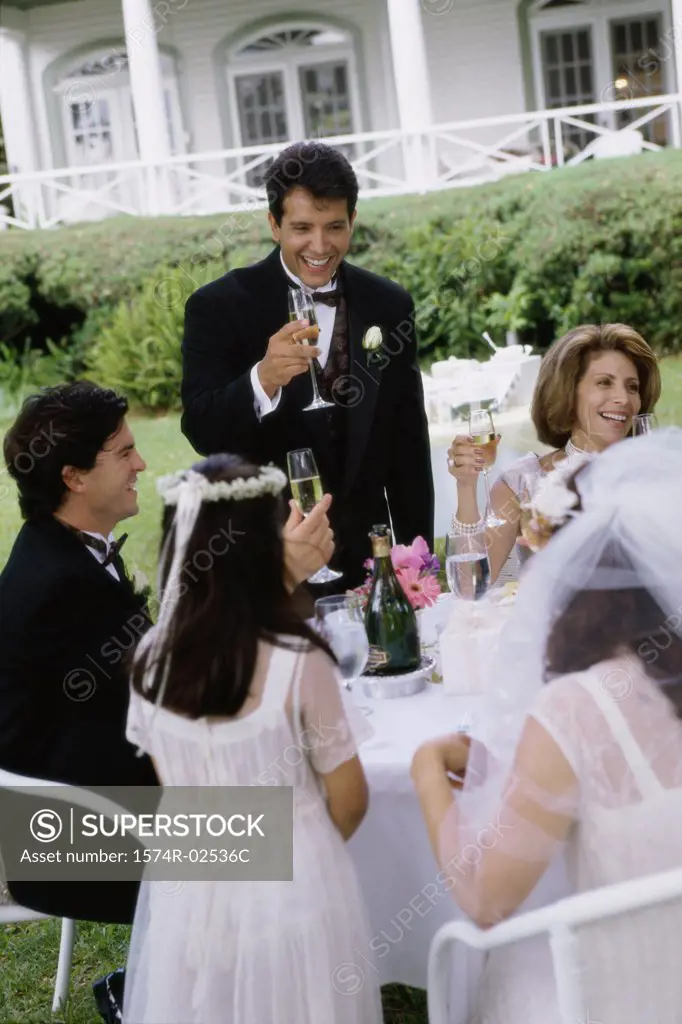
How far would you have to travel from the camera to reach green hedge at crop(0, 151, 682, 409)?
10.8 metres

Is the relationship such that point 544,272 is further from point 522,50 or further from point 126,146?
point 126,146

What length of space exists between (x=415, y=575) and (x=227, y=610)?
73cm

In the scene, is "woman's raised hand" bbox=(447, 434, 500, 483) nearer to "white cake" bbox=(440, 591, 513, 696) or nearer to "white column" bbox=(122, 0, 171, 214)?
"white cake" bbox=(440, 591, 513, 696)

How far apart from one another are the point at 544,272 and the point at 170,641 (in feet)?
30.5

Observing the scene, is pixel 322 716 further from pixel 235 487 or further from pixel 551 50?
pixel 551 50

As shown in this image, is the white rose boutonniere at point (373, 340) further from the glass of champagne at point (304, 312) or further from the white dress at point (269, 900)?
the white dress at point (269, 900)

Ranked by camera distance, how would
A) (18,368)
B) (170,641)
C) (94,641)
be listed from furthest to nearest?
(18,368) → (94,641) → (170,641)

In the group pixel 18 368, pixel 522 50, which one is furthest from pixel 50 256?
pixel 522 50

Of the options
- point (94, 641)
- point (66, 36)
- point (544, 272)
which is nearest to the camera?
point (94, 641)

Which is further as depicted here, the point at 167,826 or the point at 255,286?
the point at 255,286

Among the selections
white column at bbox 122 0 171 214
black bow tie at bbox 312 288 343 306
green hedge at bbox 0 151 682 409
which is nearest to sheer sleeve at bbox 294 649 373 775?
black bow tie at bbox 312 288 343 306

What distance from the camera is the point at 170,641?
212 cm

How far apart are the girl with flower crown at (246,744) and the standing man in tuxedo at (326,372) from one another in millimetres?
1308

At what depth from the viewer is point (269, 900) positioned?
6.98 feet
